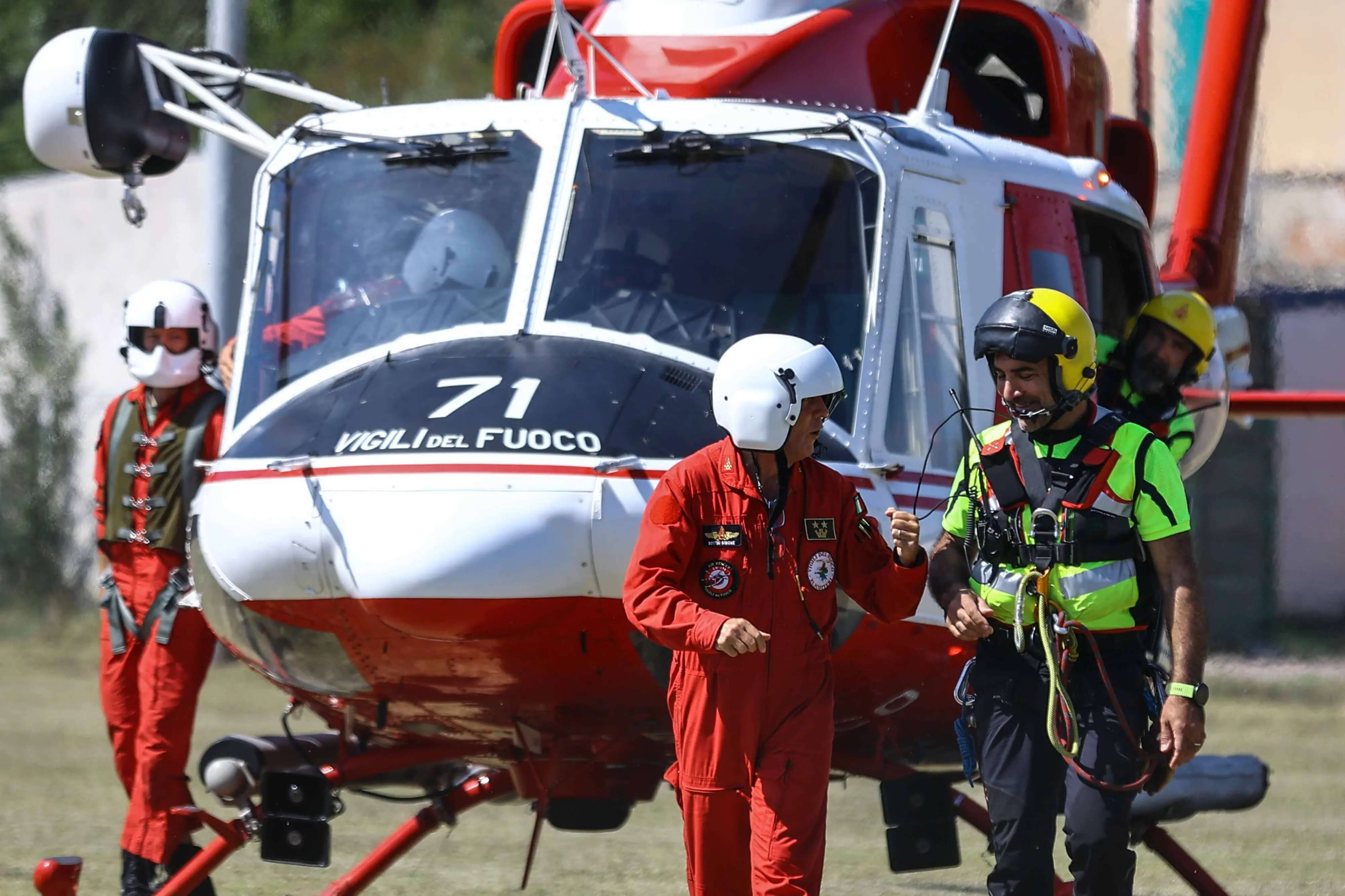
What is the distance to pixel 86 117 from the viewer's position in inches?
280

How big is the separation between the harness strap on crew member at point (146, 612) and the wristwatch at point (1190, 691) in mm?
3495

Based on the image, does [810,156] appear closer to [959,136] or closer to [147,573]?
[959,136]

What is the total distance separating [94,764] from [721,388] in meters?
8.13

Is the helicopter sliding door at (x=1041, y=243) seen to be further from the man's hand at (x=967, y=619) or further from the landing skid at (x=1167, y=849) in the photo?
the man's hand at (x=967, y=619)

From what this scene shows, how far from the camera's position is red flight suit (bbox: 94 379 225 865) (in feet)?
22.7

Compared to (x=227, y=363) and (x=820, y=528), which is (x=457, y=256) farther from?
(x=820, y=528)

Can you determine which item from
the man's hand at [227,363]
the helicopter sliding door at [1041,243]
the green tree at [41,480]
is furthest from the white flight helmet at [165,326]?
the green tree at [41,480]

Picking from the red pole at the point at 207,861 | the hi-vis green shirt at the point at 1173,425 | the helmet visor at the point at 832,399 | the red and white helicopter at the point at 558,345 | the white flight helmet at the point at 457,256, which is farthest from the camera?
the hi-vis green shirt at the point at 1173,425

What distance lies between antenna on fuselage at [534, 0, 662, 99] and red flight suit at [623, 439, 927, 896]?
185cm

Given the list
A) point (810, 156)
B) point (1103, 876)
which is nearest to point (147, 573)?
point (810, 156)

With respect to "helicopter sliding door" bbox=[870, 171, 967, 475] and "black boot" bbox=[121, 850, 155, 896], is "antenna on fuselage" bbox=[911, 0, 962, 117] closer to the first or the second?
"helicopter sliding door" bbox=[870, 171, 967, 475]

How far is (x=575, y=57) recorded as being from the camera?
21.4ft

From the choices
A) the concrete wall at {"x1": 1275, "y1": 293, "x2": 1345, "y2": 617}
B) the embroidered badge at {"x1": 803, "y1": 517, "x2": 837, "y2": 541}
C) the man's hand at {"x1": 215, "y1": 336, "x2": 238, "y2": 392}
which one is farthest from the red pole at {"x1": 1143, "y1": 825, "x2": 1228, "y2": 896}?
the concrete wall at {"x1": 1275, "y1": 293, "x2": 1345, "y2": 617}

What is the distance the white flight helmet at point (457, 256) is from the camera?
6.25 m
